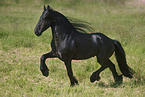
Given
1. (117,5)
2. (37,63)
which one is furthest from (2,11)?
(37,63)

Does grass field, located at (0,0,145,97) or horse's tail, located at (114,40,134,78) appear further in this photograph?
horse's tail, located at (114,40,134,78)

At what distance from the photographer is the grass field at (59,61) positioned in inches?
158

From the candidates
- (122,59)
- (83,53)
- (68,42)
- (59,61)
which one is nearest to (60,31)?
(68,42)

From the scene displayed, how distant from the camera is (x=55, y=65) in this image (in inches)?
220

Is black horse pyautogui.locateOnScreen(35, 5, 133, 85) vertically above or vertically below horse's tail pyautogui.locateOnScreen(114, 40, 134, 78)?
above

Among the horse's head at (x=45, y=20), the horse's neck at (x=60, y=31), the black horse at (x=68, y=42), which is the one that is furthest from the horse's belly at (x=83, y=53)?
the horse's head at (x=45, y=20)

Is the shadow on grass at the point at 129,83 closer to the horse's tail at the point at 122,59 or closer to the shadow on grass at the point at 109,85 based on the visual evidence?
the shadow on grass at the point at 109,85

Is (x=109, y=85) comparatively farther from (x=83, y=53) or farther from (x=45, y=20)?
(x=45, y=20)

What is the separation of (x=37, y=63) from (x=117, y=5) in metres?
8.49

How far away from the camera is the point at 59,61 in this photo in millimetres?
6102

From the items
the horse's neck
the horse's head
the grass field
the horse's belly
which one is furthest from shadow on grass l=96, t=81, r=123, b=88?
the horse's head

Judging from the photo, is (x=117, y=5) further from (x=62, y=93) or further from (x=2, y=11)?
(x=62, y=93)

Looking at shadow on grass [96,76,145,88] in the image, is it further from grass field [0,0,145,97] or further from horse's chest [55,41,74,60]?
horse's chest [55,41,74,60]

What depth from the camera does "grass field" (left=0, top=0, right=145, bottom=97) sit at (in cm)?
401
